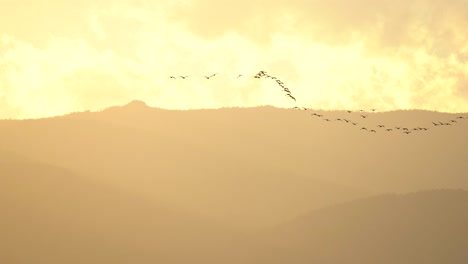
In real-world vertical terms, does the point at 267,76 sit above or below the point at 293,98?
above

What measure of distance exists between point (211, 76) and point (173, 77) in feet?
12.2

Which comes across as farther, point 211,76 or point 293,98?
point 211,76

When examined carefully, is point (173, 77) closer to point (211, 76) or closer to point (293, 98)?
point (211, 76)

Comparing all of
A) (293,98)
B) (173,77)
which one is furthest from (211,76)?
(293,98)

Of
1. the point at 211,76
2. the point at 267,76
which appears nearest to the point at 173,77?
the point at 211,76

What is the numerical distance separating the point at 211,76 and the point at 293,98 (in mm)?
9550

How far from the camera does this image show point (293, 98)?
196 ft

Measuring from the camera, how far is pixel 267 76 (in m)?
66.3

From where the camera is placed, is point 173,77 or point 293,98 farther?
point 173,77

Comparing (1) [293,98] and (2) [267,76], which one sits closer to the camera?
(1) [293,98]

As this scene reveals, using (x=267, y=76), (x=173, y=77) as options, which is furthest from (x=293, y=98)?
(x=173, y=77)

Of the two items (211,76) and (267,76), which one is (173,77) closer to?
(211,76)

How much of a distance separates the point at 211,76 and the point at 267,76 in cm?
572

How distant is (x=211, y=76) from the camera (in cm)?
6494
